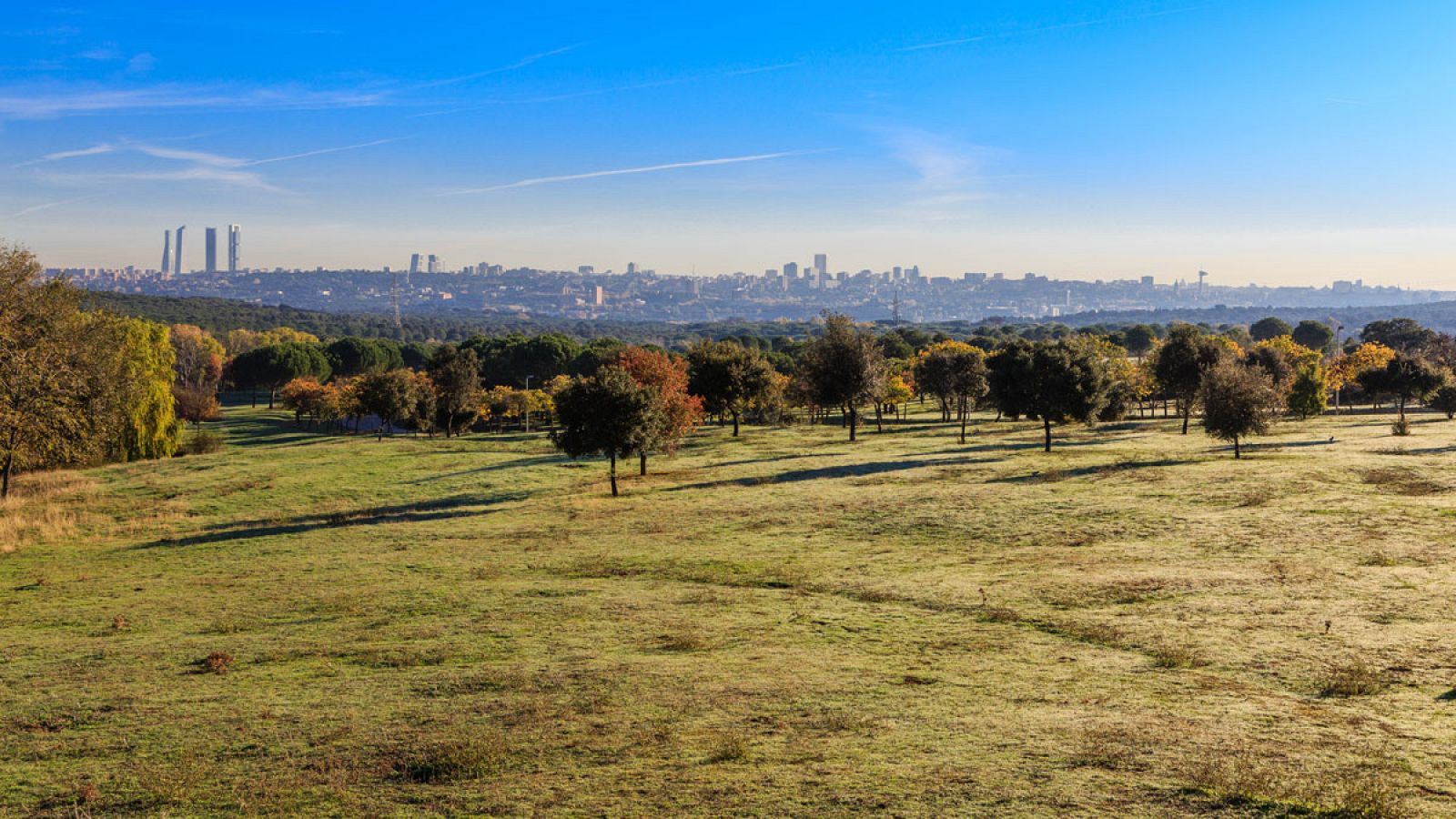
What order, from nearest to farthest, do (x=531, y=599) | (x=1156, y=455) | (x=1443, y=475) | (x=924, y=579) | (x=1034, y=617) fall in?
(x=1034, y=617) < (x=531, y=599) < (x=924, y=579) < (x=1443, y=475) < (x=1156, y=455)

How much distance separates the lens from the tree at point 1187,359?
256 ft

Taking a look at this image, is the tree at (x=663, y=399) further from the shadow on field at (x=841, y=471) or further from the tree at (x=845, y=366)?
the tree at (x=845, y=366)

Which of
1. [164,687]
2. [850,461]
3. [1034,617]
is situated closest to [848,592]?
[1034,617]

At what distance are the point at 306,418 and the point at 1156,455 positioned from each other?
127m

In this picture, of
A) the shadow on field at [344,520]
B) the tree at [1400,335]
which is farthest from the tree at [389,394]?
the tree at [1400,335]

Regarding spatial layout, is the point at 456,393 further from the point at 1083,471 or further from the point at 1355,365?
the point at 1355,365

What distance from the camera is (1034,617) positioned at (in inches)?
925

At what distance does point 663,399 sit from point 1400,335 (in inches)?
7175

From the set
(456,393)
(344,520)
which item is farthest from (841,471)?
(456,393)

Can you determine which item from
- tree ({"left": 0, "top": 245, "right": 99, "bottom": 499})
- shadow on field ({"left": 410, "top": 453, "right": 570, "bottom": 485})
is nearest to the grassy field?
tree ({"left": 0, "top": 245, "right": 99, "bottom": 499})

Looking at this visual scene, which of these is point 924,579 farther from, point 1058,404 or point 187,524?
point 1058,404

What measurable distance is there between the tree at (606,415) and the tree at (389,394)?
1853 inches

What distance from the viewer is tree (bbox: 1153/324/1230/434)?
256ft

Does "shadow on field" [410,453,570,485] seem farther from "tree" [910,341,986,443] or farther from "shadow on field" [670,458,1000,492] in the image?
"tree" [910,341,986,443]
